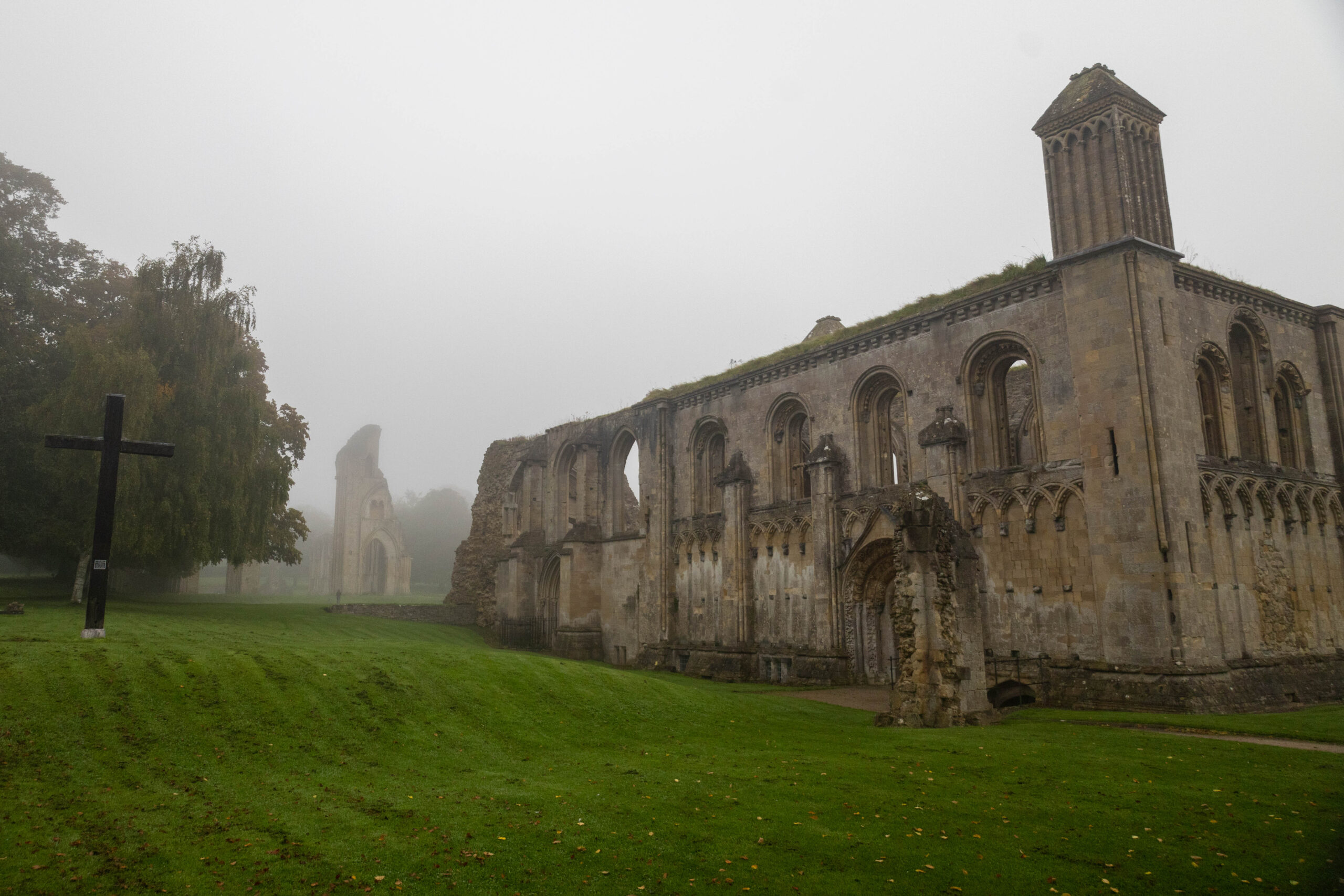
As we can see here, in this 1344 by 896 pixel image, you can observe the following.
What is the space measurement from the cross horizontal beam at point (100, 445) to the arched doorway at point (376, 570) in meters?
49.5

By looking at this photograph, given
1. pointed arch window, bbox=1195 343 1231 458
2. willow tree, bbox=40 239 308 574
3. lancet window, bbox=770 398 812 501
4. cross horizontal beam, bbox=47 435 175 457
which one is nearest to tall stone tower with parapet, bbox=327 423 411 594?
willow tree, bbox=40 239 308 574

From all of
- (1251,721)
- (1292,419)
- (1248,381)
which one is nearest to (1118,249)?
(1248,381)

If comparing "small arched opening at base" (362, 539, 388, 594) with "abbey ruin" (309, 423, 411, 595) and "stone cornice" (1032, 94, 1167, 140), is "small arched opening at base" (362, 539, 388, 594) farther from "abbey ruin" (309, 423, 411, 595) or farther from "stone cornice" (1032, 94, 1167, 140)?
"stone cornice" (1032, 94, 1167, 140)

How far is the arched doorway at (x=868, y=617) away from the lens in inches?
848

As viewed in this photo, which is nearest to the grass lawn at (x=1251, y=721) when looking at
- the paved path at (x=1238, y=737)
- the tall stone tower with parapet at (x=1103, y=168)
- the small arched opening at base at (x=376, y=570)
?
the paved path at (x=1238, y=737)

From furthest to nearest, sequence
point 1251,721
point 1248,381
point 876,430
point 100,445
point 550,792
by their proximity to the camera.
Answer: point 876,430, point 1248,381, point 100,445, point 1251,721, point 550,792

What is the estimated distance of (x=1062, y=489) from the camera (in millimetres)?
17312

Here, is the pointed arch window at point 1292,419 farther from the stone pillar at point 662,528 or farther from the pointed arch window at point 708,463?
the stone pillar at point 662,528

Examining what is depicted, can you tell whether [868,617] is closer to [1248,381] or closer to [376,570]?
[1248,381]

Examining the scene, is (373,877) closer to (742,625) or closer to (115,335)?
(742,625)

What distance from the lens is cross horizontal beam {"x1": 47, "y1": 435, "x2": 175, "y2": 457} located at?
43.9 feet

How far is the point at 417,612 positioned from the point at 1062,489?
25217 mm

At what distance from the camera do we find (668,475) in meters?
28.0

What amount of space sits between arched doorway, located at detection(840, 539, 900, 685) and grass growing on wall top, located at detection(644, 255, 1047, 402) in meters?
5.94
